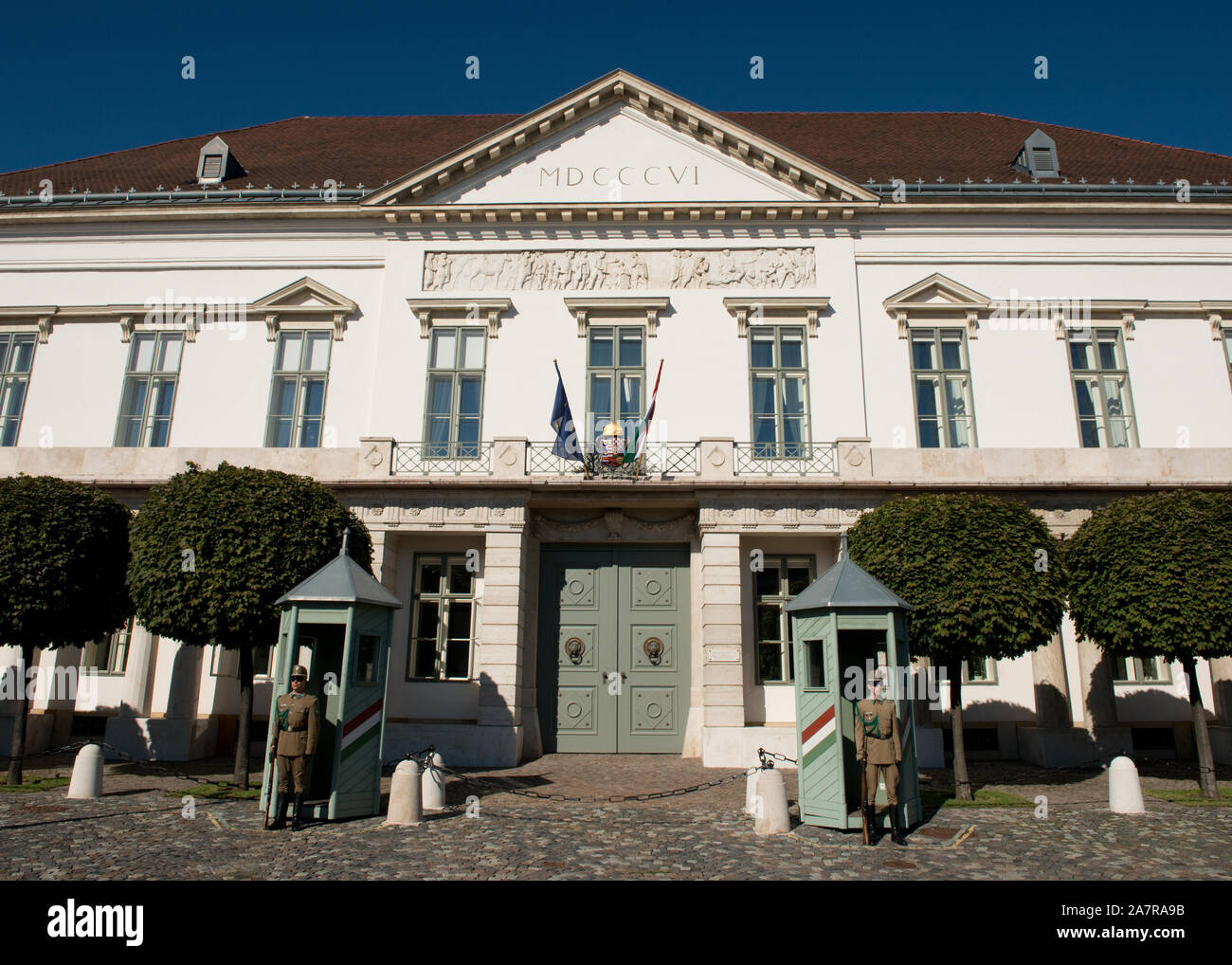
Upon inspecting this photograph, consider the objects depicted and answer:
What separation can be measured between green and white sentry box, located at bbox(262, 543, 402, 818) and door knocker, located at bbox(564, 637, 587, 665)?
6229mm

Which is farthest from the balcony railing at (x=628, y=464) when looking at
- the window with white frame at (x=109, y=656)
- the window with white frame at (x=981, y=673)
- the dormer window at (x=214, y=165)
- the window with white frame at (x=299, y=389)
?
the dormer window at (x=214, y=165)

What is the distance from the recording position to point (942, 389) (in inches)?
696

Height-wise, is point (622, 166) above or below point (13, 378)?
above

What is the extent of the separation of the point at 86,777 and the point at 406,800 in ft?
16.3

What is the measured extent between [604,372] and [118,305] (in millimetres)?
11258

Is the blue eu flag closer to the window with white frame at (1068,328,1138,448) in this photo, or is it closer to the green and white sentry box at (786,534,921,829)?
the green and white sentry box at (786,534,921,829)

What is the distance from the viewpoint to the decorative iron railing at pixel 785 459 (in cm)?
1670

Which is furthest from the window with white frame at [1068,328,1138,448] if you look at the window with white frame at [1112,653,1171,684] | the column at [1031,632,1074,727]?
the column at [1031,632,1074,727]

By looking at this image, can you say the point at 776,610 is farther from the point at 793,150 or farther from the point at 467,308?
the point at 793,150

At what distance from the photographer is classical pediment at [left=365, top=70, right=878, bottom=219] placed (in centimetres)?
1844

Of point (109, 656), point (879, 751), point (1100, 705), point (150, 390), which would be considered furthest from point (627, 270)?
point (109, 656)

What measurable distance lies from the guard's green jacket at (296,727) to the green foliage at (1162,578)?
36.7 feet
